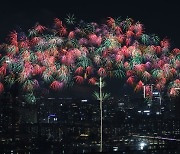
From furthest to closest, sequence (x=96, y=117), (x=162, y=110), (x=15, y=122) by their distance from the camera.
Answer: (x=96, y=117)
(x=162, y=110)
(x=15, y=122)

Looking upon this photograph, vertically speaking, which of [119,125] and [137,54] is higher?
[137,54]

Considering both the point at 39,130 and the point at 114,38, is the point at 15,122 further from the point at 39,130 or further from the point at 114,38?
the point at 39,130

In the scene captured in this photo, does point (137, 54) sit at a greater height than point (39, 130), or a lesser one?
greater

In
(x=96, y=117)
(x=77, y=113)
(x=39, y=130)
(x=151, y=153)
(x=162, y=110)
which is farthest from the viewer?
(x=96, y=117)

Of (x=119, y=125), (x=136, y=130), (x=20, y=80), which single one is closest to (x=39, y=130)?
(x=119, y=125)

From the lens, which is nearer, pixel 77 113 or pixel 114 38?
pixel 114 38

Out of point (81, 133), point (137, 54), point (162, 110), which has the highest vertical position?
point (137, 54)

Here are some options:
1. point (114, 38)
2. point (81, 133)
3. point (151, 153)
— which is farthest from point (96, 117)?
point (151, 153)

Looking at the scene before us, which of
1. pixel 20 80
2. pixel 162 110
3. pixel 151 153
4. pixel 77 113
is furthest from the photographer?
pixel 77 113

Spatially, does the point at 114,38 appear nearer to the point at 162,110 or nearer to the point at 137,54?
the point at 137,54
